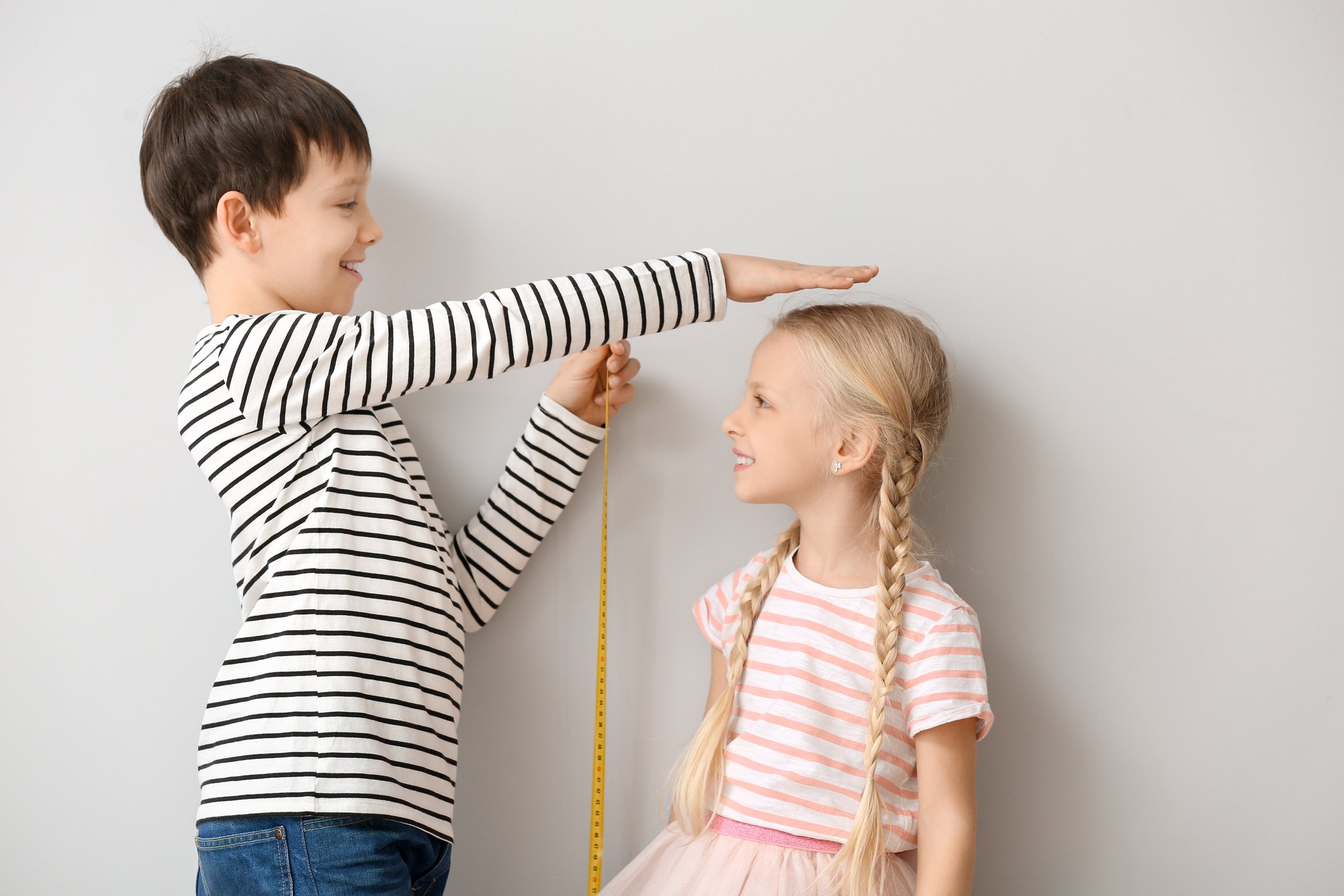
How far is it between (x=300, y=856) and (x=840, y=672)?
0.72 m

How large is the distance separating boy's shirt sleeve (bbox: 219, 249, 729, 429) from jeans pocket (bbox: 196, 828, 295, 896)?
1.67 ft

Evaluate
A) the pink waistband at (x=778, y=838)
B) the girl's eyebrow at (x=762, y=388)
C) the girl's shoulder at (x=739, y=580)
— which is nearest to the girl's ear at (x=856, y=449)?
the girl's eyebrow at (x=762, y=388)

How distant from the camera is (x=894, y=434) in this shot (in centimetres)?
126

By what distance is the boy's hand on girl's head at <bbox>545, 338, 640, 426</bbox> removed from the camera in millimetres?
1387

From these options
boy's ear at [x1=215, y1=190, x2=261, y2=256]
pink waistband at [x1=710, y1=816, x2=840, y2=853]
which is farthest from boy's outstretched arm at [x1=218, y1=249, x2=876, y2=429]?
pink waistband at [x1=710, y1=816, x2=840, y2=853]

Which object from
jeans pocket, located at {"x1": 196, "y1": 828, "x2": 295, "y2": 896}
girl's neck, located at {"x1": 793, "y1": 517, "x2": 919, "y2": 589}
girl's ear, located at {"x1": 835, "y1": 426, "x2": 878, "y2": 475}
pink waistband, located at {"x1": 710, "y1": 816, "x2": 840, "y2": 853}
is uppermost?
girl's ear, located at {"x1": 835, "y1": 426, "x2": 878, "y2": 475}

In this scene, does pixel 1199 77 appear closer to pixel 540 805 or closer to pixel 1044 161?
pixel 1044 161

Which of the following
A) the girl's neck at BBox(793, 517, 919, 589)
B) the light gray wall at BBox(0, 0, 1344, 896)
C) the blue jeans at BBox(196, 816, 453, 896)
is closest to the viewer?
the blue jeans at BBox(196, 816, 453, 896)

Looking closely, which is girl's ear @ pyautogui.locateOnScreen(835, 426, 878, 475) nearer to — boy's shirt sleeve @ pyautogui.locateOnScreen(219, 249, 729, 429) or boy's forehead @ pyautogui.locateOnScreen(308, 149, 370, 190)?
boy's shirt sleeve @ pyautogui.locateOnScreen(219, 249, 729, 429)

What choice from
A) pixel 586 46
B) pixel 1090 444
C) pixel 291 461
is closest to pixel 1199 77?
pixel 1090 444

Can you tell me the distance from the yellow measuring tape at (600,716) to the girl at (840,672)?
0.07 m

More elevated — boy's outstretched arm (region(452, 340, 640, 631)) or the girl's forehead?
the girl's forehead

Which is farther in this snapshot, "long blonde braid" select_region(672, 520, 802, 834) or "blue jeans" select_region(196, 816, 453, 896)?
"long blonde braid" select_region(672, 520, 802, 834)

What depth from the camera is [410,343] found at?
1157mm
